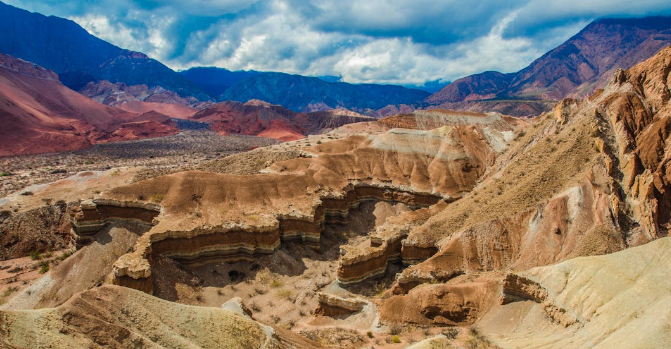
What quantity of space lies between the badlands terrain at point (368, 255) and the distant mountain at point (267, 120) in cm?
10971

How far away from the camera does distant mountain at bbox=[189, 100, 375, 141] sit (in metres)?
156

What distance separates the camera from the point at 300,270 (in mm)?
31469

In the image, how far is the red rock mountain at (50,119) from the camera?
9419cm

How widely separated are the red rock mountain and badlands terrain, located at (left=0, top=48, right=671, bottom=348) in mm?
64152

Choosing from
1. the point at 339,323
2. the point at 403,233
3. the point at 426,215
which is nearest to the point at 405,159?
the point at 426,215

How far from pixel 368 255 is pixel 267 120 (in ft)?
474

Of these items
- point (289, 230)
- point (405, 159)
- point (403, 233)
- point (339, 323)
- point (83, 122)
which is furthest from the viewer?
point (83, 122)

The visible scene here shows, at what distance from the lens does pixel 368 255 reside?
27.7 meters

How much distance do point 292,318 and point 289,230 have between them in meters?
11.2

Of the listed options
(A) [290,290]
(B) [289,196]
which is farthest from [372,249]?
(B) [289,196]

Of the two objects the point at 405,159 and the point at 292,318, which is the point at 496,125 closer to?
the point at 405,159

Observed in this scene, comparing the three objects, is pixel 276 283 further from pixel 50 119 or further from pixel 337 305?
pixel 50 119

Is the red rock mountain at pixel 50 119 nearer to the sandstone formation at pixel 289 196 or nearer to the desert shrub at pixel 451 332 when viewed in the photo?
the sandstone formation at pixel 289 196

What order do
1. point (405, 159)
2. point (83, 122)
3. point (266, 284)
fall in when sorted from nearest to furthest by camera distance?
point (266, 284) < point (405, 159) < point (83, 122)
